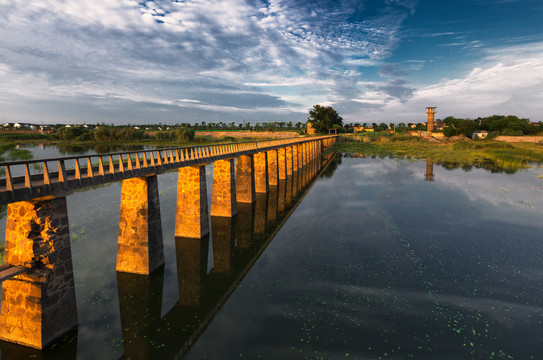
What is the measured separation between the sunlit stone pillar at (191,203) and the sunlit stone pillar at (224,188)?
4322 mm

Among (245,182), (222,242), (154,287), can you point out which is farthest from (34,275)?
(245,182)

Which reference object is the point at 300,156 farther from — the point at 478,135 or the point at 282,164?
the point at 478,135

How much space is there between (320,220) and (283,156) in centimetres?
2221

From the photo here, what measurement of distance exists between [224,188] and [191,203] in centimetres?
579

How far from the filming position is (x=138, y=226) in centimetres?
1579

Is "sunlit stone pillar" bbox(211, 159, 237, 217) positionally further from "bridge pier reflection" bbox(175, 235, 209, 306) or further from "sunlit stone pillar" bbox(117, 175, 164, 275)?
"sunlit stone pillar" bbox(117, 175, 164, 275)

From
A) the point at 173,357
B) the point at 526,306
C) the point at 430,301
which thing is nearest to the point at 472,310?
the point at 430,301

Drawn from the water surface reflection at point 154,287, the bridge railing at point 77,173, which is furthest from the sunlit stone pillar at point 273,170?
the bridge railing at point 77,173

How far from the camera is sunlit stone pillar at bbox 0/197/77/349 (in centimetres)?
1040

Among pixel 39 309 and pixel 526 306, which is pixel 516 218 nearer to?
pixel 526 306

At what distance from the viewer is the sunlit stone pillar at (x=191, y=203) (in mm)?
20625

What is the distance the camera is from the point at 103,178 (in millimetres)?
12750

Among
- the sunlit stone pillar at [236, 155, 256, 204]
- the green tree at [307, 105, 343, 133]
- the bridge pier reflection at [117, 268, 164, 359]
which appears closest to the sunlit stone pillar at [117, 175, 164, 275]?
the bridge pier reflection at [117, 268, 164, 359]

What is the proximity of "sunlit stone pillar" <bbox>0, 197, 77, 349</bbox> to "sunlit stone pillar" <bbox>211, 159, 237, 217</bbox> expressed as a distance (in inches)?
592
